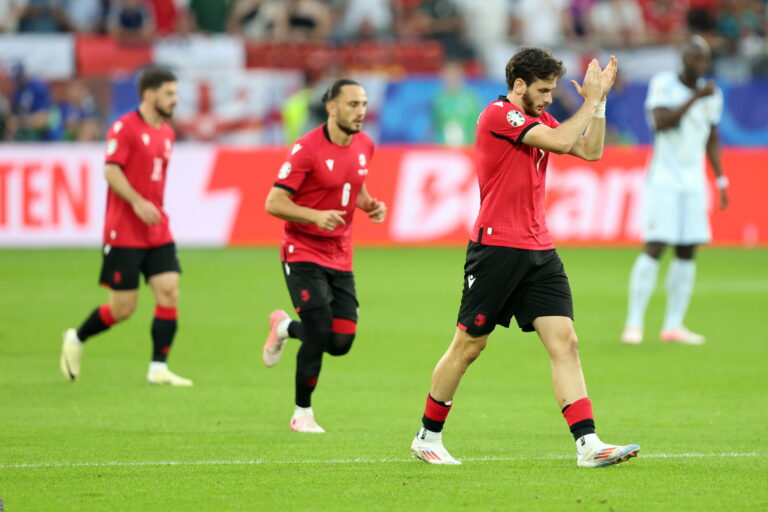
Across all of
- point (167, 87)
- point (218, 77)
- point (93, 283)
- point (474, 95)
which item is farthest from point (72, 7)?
point (167, 87)

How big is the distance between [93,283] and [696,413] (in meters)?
9.92

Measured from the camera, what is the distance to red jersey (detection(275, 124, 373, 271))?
8.53 meters

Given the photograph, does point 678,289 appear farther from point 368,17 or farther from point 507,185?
point 368,17

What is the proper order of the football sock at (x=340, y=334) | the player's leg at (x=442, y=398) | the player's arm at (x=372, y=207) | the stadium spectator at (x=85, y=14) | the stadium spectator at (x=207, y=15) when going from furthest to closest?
the stadium spectator at (x=207, y=15), the stadium spectator at (x=85, y=14), the player's arm at (x=372, y=207), the football sock at (x=340, y=334), the player's leg at (x=442, y=398)

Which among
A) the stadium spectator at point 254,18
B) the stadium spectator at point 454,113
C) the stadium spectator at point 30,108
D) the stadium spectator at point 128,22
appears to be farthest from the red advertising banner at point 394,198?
the stadium spectator at point 254,18

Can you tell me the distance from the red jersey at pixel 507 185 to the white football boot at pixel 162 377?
12.6 ft

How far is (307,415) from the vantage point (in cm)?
850

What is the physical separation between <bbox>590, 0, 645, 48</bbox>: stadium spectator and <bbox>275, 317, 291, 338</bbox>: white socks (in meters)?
20.0

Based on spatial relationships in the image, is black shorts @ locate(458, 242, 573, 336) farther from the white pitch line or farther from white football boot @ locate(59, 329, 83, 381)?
white football boot @ locate(59, 329, 83, 381)

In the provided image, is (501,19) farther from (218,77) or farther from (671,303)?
(671,303)

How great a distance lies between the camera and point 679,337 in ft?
42.2

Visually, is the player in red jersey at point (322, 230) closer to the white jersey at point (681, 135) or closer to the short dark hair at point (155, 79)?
the short dark hair at point (155, 79)

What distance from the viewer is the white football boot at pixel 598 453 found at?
691cm

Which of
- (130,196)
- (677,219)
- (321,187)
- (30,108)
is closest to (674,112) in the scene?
(677,219)
